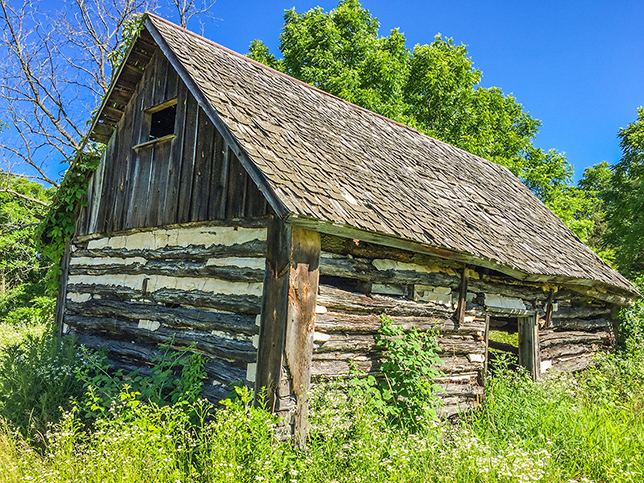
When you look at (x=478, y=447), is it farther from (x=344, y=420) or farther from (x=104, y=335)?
(x=104, y=335)

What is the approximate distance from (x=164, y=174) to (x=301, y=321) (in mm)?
3010

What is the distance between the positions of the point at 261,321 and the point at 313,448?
1228mm

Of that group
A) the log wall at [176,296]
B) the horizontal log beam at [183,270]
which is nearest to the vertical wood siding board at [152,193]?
the log wall at [176,296]

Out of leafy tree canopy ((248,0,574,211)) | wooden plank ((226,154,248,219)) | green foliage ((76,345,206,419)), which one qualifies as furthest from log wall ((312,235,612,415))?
leafy tree canopy ((248,0,574,211))

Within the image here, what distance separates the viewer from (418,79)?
63.6ft

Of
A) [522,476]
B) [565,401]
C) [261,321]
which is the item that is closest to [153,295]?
[261,321]

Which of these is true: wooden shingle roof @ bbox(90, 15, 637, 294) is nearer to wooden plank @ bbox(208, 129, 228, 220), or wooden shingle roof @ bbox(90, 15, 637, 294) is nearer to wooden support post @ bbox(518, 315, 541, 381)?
wooden plank @ bbox(208, 129, 228, 220)

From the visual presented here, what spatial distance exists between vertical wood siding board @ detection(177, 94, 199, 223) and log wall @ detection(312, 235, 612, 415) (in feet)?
6.32

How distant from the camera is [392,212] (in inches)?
206

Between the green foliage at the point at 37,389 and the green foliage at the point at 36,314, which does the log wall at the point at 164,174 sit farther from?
the green foliage at the point at 36,314

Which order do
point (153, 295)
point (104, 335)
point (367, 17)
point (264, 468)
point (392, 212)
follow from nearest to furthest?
1. point (264, 468)
2. point (392, 212)
3. point (153, 295)
4. point (104, 335)
5. point (367, 17)

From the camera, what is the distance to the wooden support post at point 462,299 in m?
6.24

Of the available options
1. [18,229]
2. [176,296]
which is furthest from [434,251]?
[18,229]

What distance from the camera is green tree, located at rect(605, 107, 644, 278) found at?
60.3 feet
